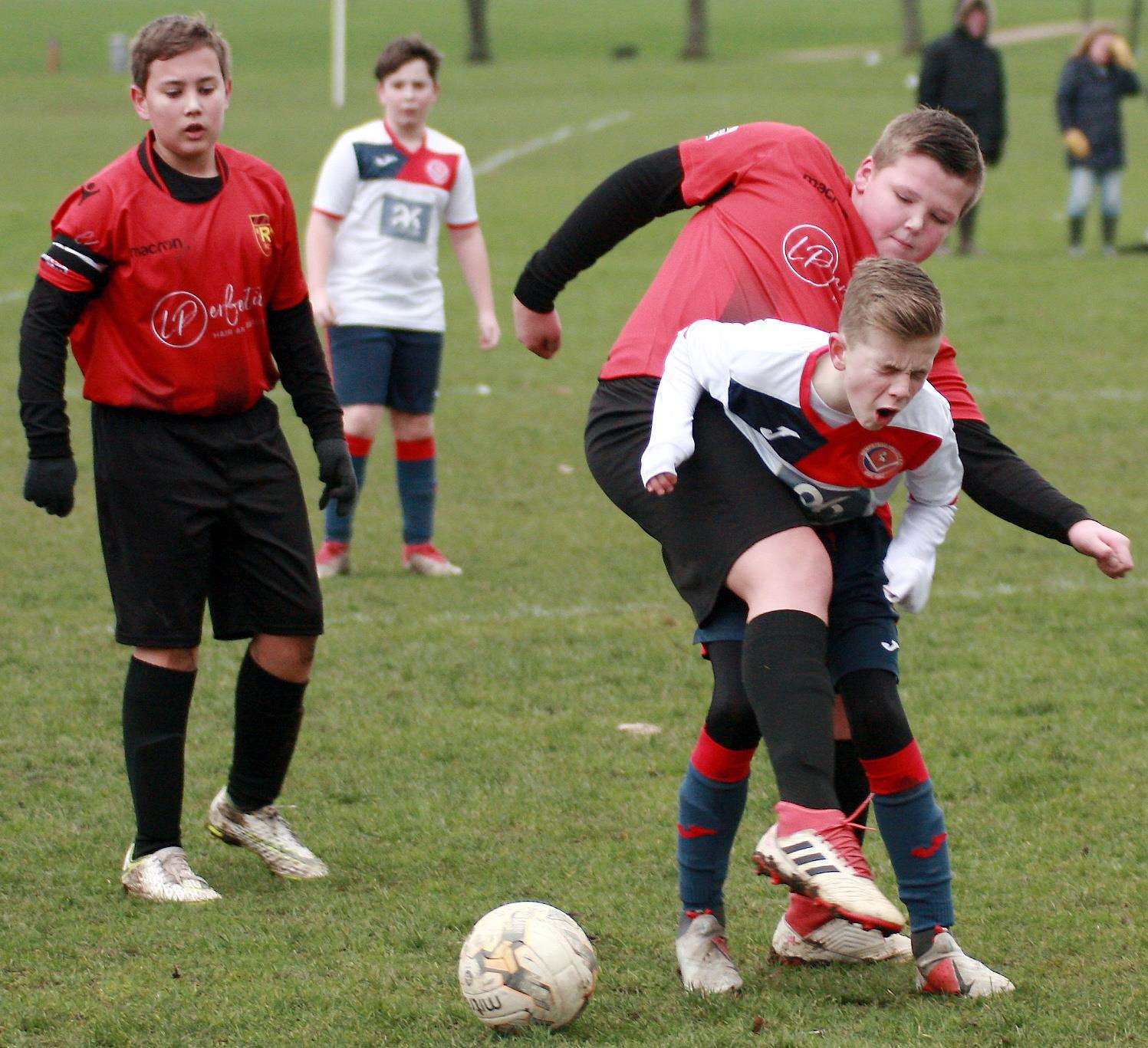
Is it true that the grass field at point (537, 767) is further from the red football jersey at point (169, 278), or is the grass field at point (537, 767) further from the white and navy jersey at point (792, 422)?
the red football jersey at point (169, 278)

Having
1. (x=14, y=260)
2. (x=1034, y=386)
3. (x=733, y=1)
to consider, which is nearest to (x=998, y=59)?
(x=1034, y=386)

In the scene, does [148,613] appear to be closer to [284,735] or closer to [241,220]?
[284,735]

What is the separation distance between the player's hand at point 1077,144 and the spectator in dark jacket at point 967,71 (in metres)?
Result: 0.74

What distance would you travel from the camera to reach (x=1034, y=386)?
11156mm

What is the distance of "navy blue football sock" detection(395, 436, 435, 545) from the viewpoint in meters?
7.53

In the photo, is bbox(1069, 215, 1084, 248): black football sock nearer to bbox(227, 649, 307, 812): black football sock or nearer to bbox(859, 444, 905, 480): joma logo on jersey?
bbox(227, 649, 307, 812): black football sock

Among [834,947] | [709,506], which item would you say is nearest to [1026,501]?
[709,506]

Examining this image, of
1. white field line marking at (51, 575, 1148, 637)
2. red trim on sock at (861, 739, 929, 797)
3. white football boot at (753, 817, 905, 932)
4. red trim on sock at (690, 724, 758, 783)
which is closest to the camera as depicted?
white football boot at (753, 817, 905, 932)

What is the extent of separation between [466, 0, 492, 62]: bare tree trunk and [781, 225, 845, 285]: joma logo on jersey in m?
46.8

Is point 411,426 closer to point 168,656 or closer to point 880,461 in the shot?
point 168,656

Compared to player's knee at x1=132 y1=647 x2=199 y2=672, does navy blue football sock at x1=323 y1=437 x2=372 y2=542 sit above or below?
below

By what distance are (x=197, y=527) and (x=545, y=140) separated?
980 inches

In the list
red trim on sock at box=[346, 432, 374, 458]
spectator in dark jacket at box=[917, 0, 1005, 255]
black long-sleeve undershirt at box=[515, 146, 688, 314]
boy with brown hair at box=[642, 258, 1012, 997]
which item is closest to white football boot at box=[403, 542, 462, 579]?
red trim on sock at box=[346, 432, 374, 458]

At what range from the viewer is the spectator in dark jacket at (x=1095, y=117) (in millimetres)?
16562
